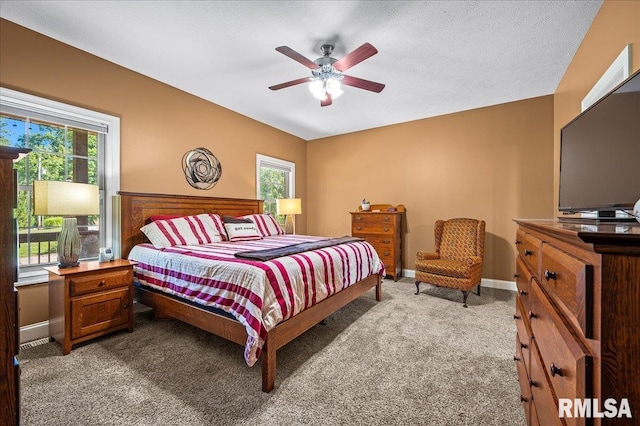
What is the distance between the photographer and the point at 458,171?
14.0ft

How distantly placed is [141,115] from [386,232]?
3.76 meters

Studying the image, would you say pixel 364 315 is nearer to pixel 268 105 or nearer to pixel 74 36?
pixel 268 105

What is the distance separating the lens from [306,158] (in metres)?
6.00

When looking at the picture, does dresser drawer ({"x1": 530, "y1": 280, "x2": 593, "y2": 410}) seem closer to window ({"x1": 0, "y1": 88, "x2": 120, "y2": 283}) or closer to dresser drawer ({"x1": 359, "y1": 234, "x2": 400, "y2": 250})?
dresser drawer ({"x1": 359, "y1": 234, "x2": 400, "y2": 250})

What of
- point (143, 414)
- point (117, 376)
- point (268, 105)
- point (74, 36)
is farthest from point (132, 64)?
point (143, 414)

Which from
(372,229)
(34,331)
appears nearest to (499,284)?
(372,229)

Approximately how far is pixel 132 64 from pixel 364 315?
375 centimetres

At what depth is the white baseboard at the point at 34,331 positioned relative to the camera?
2342 mm

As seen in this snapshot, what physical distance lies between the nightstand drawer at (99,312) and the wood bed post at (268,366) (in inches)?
62.6

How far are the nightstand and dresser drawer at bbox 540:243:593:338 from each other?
3007mm

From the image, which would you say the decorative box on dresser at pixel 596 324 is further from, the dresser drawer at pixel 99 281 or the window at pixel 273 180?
the window at pixel 273 180

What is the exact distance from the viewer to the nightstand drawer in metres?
2.19

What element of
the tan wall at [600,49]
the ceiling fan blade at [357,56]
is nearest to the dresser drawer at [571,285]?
the tan wall at [600,49]

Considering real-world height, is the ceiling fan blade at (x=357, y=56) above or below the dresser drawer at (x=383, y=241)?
above
